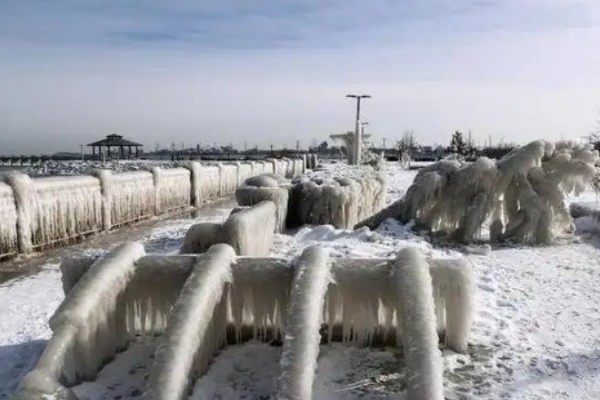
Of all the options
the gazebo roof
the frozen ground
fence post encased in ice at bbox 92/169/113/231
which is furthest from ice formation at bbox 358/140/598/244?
the gazebo roof

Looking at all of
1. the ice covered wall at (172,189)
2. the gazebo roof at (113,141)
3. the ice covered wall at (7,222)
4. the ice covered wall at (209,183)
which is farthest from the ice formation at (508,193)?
the gazebo roof at (113,141)

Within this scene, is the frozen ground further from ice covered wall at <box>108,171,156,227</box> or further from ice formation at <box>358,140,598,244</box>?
ice covered wall at <box>108,171,156,227</box>

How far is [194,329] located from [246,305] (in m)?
0.85

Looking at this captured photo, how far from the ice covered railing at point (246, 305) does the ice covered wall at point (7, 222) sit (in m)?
4.69

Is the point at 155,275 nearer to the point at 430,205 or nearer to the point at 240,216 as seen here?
the point at 240,216

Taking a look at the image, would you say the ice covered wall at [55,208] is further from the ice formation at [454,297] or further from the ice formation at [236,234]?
the ice formation at [454,297]

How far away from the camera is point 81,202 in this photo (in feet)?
38.5

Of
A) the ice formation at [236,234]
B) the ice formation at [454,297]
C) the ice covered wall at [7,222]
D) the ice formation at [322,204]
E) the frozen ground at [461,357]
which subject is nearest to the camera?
the frozen ground at [461,357]

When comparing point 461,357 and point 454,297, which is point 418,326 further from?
point 461,357

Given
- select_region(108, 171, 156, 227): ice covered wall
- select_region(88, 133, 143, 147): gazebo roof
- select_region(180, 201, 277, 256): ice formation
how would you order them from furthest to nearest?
select_region(88, 133, 143, 147): gazebo roof < select_region(108, 171, 156, 227): ice covered wall < select_region(180, 201, 277, 256): ice formation

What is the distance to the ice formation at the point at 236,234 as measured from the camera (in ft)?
25.3

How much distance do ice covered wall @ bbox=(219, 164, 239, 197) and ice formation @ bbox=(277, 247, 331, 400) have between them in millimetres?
18292

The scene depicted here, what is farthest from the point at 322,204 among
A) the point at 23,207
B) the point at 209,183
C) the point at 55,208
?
the point at 209,183

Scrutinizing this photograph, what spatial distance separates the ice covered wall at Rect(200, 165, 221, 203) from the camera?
20484 mm
